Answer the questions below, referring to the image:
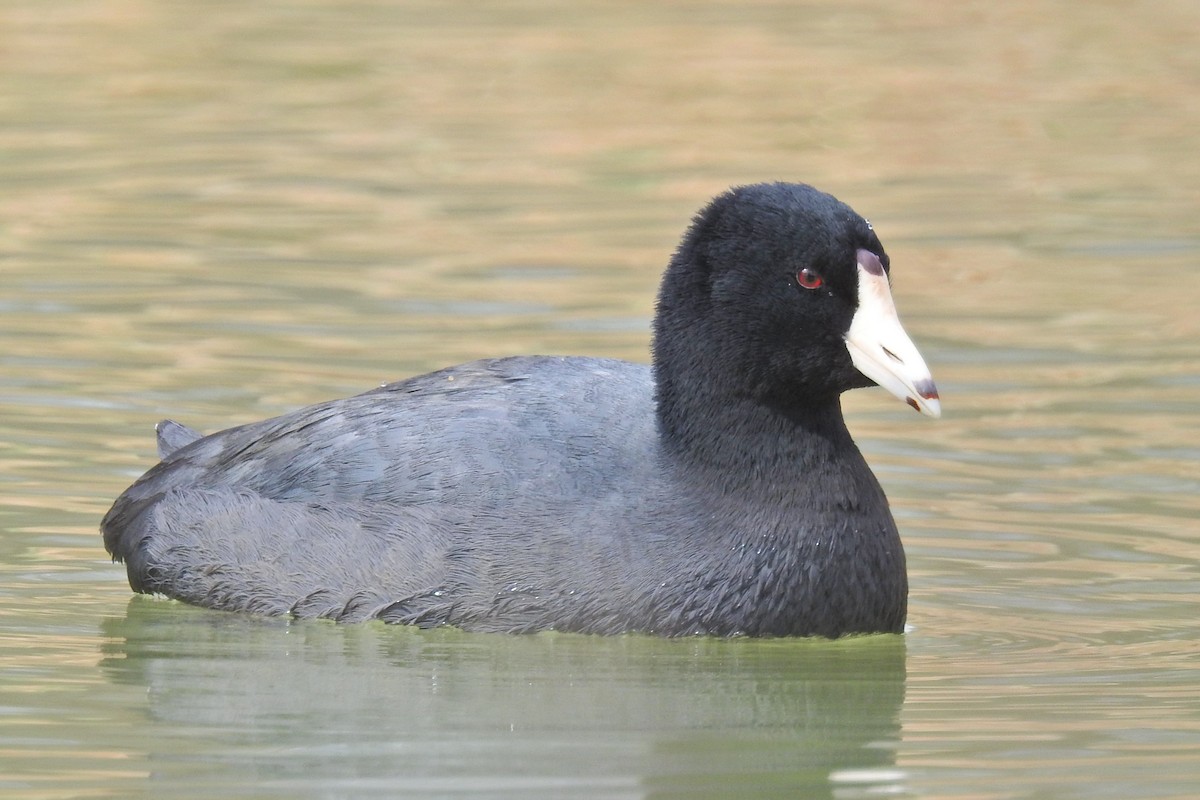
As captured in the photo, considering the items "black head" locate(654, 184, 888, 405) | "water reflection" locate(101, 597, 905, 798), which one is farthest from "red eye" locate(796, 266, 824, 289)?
"water reflection" locate(101, 597, 905, 798)

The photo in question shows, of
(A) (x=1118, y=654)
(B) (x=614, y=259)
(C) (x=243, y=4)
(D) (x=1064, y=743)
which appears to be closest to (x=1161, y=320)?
(B) (x=614, y=259)

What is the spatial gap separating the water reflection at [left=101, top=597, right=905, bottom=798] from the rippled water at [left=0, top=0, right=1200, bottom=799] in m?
0.02

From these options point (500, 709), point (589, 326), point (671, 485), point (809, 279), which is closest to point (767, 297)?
point (809, 279)

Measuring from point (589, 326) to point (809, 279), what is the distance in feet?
14.9

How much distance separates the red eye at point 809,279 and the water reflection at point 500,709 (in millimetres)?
1054

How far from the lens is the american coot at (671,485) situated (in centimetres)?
690

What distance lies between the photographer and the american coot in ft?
22.6

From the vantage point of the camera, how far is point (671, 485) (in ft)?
23.2

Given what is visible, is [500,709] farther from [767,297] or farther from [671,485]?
[767,297]

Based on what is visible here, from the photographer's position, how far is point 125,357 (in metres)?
10.6

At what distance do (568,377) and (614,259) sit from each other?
5.69 meters

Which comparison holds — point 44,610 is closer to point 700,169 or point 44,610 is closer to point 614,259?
point 614,259

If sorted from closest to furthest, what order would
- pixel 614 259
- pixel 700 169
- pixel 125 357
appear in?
pixel 125 357 → pixel 614 259 → pixel 700 169

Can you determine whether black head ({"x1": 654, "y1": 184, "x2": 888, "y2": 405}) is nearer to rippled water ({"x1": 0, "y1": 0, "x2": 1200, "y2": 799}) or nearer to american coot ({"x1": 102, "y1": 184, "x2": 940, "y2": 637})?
american coot ({"x1": 102, "y1": 184, "x2": 940, "y2": 637})
